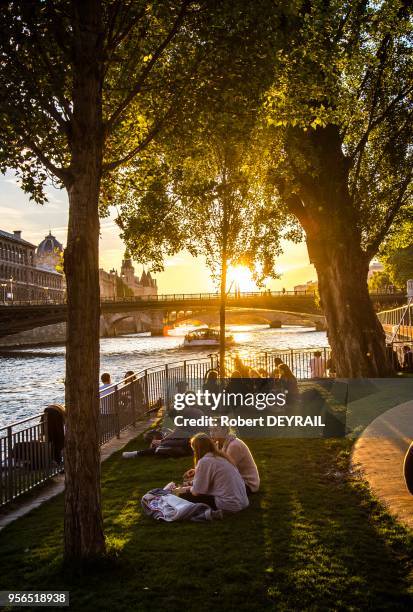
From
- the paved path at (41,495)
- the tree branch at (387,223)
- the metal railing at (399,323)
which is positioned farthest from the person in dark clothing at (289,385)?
the metal railing at (399,323)

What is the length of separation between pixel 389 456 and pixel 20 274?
377 ft

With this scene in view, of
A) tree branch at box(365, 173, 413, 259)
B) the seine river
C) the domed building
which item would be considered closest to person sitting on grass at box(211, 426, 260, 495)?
tree branch at box(365, 173, 413, 259)

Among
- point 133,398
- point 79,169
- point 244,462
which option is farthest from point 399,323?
point 79,169

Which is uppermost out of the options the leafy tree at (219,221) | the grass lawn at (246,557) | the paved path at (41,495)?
the leafy tree at (219,221)

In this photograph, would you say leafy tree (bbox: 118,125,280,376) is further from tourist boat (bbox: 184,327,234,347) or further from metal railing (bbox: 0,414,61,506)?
tourist boat (bbox: 184,327,234,347)

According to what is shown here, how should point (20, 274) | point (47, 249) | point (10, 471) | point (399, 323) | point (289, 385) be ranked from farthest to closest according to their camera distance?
1. point (47, 249)
2. point (20, 274)
3. point (399, 323)
4. point (289, 385)
5. point (10, 471)

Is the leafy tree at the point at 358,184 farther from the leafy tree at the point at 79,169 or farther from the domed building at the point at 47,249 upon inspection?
the domed building at the point at 47,249

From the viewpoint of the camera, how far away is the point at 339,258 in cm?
1930

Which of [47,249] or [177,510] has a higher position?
[47,249]

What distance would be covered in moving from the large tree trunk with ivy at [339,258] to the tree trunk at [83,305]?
12558 millimetres

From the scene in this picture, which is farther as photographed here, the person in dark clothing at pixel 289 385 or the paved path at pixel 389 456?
the person in dark clothing at pixel 289 385

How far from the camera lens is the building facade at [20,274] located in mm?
109494

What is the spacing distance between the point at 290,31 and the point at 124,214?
914 cm

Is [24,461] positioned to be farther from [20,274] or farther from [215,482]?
[20,274]
